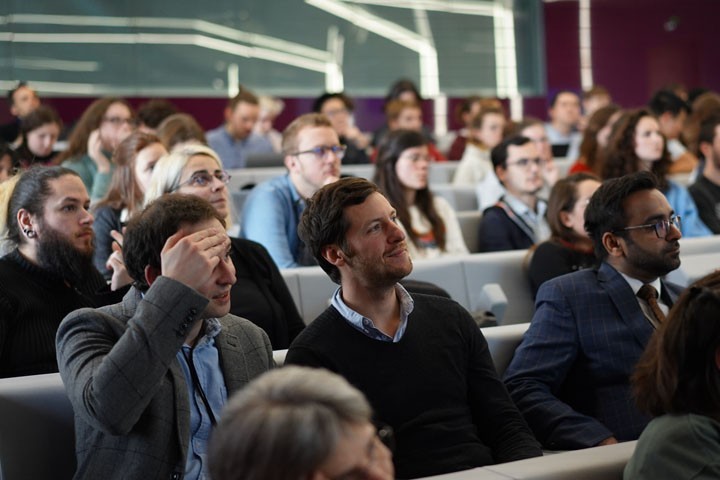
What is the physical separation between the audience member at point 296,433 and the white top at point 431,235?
3.36 meters

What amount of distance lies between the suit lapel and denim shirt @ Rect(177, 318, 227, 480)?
1.15 meters

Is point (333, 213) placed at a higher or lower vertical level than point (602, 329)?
higher

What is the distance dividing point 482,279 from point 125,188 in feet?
5.10

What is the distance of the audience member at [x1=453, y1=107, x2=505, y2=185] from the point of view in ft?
23.3

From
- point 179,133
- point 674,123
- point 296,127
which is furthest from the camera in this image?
point 674,123

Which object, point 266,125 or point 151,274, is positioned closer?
point 151,274

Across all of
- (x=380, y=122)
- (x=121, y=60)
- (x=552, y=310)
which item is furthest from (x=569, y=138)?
(x=552, y=310)

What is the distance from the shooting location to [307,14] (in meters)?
10.9

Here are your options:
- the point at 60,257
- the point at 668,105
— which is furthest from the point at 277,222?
the point at 668,105

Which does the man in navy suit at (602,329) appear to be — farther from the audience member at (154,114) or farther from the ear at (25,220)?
the audience member at (154,114)

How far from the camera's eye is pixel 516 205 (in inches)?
191

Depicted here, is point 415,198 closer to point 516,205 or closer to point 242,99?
point 516,205

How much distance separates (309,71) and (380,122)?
104cm

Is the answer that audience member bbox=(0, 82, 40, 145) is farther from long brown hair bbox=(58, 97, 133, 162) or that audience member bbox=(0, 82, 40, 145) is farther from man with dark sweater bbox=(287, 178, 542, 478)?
man with dark sweater bbox=(287, 178, 542, 478)
